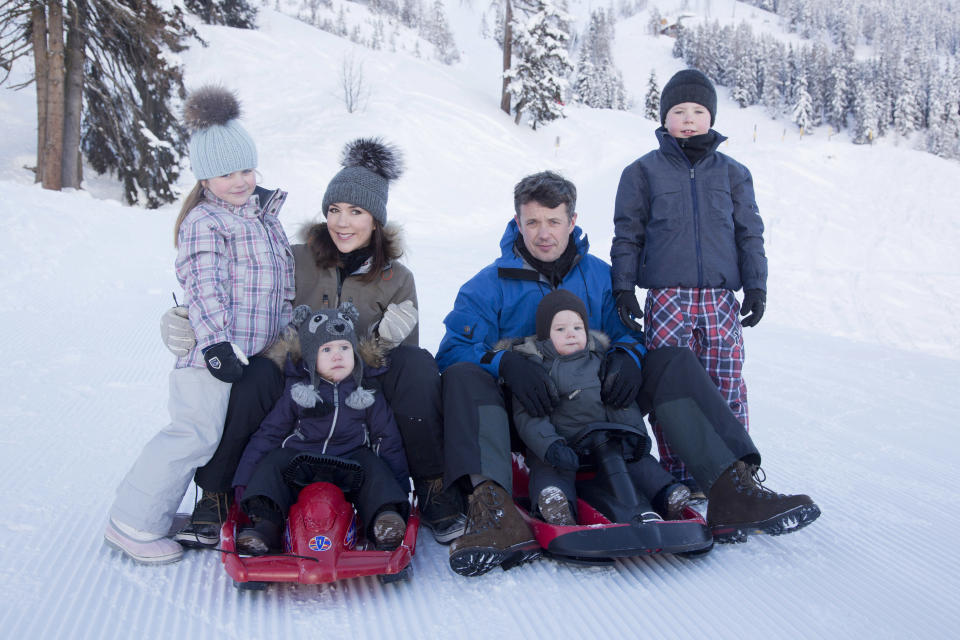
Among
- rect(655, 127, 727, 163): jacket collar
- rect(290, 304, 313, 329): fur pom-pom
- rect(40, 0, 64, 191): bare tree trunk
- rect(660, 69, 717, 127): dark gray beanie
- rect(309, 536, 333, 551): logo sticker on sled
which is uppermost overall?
rect(40, 0, 64, 191): bare tree trunk

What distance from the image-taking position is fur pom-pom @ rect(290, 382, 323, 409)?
6.56 feet

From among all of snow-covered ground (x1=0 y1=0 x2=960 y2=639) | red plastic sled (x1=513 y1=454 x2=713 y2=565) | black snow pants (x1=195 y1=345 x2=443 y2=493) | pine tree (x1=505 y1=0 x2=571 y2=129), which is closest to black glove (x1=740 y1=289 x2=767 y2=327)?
snow-covered ground (x1=0 y1=0 x2=960 y2=639)

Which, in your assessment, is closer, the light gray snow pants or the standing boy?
the light gray snow pants

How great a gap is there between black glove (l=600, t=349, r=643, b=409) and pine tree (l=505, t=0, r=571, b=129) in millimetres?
19200

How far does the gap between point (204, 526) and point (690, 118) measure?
7.54 ft

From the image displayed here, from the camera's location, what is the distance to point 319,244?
2.46 m

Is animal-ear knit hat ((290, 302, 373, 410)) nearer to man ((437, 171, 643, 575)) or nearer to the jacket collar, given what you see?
man ((437, 171, 643, 575))

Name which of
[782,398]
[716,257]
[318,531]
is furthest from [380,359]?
[782,398]

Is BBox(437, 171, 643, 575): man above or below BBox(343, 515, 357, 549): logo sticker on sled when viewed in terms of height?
above

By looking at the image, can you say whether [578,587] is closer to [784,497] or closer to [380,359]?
[784,497]

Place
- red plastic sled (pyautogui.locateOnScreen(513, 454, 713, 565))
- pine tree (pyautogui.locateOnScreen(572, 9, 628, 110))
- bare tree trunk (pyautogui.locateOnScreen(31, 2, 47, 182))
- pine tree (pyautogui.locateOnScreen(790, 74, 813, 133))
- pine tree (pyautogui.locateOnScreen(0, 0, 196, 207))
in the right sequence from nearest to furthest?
red plastic sled (pyautogui.locateOnScreen(513, 454, 713, 565)), bare tree trunk (pyautogui.locateOnScreen(31, 2, 47, 182)), pine tree (pyautogui.locateOnScreen(0, 0, 196, 207)), pine tree (pyautogui.locateOnScreen(572, 9, 628, 110)), pine tree (pyautogui.locateOnScreen(790, 74, 813, 133))

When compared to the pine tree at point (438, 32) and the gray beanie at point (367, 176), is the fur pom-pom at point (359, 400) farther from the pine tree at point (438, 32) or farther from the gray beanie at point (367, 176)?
the pine tree at point (438, 32)

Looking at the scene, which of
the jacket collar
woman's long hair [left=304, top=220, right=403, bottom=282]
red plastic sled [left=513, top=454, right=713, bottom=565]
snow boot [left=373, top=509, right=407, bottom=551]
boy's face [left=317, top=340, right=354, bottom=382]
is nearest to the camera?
red plastic sled [left=513, top=454, right=713, bottom=565]

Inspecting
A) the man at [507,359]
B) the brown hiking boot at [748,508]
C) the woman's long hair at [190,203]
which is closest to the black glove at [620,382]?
the man at [507,359]
